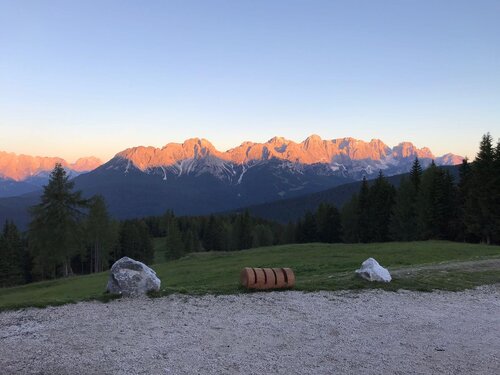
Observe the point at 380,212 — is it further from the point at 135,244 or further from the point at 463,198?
the point at 135,244

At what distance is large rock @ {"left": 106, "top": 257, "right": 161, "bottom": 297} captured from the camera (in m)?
16.6

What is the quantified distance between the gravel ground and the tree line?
44.5m

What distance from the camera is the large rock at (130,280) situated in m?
16.6

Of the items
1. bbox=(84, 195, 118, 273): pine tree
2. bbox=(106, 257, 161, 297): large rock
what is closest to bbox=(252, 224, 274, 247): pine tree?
bbox=(84, 195, 118, 273): pine tree

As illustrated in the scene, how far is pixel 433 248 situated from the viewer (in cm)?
3994

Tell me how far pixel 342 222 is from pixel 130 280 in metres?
76.9

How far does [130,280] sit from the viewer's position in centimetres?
1675

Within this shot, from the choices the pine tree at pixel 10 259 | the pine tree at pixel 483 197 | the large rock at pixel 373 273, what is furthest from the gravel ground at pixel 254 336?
the pine tree at pixel 10 259

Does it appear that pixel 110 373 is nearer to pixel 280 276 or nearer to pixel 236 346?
pixel 236 346

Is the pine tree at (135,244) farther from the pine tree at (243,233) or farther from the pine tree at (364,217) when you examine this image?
the pine tree at (364,217)

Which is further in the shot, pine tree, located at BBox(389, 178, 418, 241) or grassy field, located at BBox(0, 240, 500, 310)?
pine tree, located at BBox(389, 178, 418, 241)

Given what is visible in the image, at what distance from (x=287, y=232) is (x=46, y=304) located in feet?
341

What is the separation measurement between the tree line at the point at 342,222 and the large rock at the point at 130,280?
151 ft

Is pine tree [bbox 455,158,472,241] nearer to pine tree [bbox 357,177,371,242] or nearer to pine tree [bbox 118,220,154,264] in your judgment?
pine tree [bbox 357,177,371,242]
